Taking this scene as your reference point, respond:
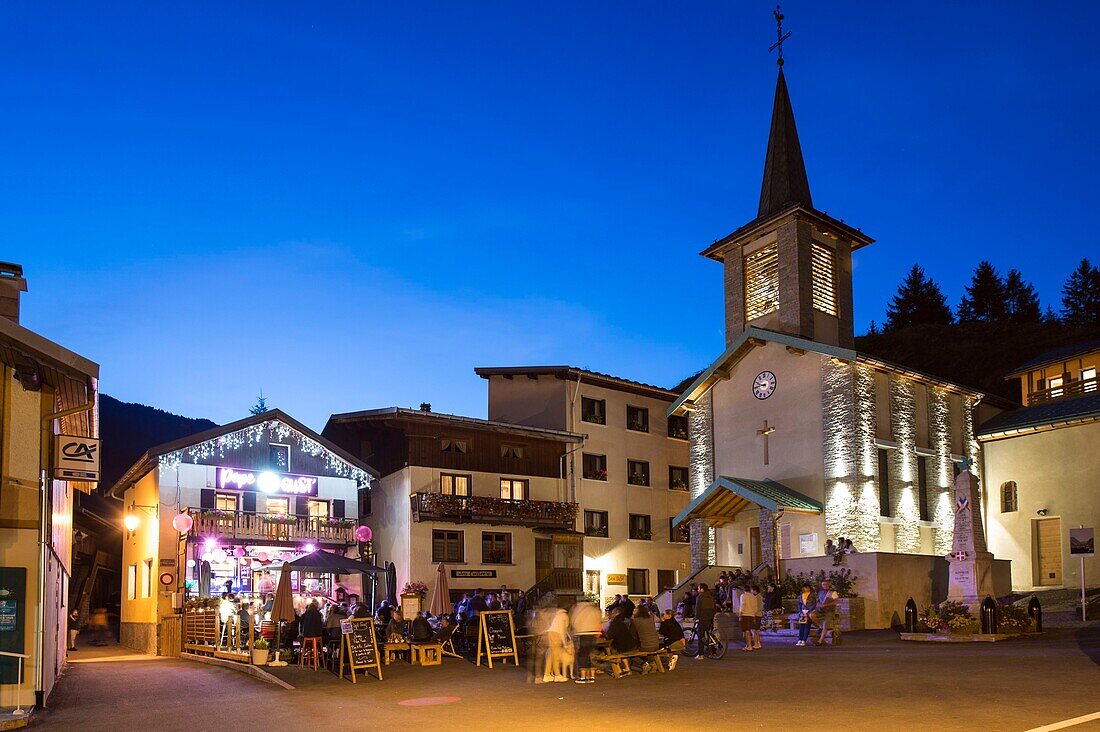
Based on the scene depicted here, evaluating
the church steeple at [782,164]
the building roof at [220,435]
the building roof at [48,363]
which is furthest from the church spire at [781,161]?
the building roof at [48,363]

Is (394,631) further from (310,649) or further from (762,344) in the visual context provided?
(762,344)

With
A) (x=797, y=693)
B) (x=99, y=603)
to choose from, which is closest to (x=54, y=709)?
(x=797, y=693)

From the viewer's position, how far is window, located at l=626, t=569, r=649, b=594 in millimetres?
42438

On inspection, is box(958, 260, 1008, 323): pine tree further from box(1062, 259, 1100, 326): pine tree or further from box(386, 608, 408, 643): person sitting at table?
box(386, 608, 408, 643): person sitting at table

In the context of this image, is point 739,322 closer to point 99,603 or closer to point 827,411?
point 827,411

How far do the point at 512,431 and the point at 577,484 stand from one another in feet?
12.6

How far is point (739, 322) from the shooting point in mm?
39188

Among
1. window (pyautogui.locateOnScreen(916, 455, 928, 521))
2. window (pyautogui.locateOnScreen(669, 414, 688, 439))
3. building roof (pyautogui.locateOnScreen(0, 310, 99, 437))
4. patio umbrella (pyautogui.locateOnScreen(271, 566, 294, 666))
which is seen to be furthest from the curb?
window (pyautogui.locateOnScreen(669, 414, 688, 439))

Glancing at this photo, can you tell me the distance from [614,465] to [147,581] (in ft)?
62.3

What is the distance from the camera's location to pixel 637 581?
141 ft

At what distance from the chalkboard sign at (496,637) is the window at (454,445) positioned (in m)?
18.3

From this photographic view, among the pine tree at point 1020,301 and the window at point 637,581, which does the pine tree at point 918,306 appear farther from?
the window at point 637,581

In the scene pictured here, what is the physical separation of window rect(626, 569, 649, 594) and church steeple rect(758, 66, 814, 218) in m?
15.8

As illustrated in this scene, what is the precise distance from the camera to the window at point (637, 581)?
42.4 metres
